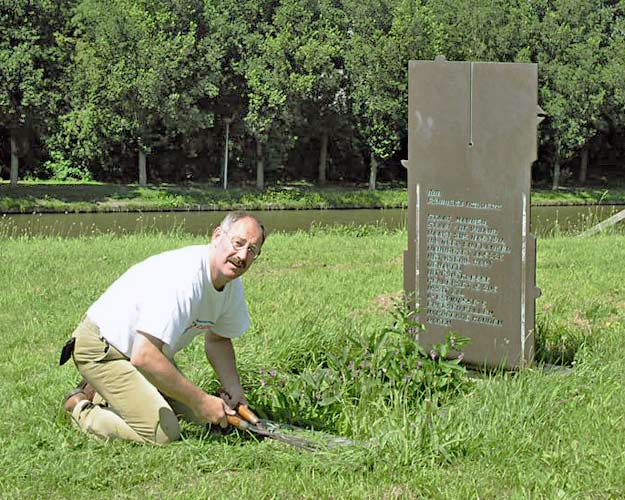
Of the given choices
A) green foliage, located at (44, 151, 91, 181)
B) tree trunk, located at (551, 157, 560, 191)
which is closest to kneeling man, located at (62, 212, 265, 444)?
green foliage, located at (44, 151, 91, 181)

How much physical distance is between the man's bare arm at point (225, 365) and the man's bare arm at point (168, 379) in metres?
0.30

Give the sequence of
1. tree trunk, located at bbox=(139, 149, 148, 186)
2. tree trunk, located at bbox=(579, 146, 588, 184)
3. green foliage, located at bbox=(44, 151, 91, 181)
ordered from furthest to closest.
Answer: tree trunk, located at bbox=(579, 146, 588, 184) < green foliage, located at bbox=(44, 151, 91, 181) < tree trunk, located at bbox=(139, 149, 148, 186)

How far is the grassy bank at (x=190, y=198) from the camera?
35.2m

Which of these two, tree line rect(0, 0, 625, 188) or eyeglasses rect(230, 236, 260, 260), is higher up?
tree line rect(0, 0, 625, 188)

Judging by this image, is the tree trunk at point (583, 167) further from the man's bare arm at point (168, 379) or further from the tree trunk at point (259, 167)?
the man's bare arm at point (168, 379)

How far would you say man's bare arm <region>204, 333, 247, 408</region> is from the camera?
209 inches

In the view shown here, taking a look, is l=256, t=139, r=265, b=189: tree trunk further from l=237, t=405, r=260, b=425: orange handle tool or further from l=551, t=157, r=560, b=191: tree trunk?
l=237, t=405, r=260, b=425: orange handle tool

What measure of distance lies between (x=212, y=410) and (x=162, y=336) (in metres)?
0.56

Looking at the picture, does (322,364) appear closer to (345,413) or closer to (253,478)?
(345,413)

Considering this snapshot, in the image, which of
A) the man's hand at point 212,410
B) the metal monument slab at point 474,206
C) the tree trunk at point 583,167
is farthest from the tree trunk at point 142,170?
the man's hand at point 212,410

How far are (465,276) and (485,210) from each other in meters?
0.50

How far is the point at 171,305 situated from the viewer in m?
4.67

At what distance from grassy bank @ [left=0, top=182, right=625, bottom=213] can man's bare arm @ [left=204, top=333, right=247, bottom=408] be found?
98.7ft

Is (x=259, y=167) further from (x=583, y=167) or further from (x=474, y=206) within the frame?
(x=474, y=206)
